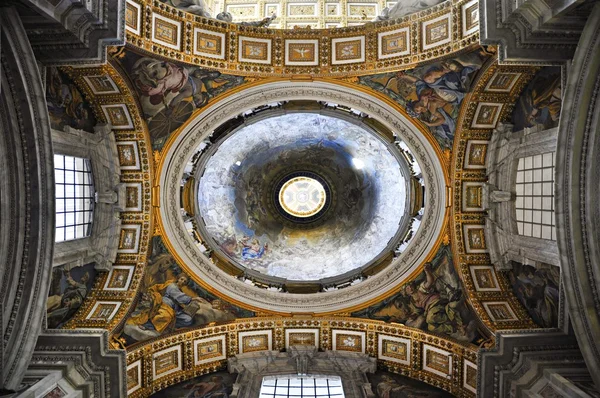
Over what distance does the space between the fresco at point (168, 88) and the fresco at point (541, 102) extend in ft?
24.6

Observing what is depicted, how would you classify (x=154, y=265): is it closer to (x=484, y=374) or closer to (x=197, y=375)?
(x=197, y=375)

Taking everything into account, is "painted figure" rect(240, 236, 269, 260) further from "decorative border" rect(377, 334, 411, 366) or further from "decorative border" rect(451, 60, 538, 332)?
"decorative border" rect(451, 60, 538, 332)

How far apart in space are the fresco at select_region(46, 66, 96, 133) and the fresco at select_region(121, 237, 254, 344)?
382cm

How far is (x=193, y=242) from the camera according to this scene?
1546cm

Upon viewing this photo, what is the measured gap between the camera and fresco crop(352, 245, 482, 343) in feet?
47.9

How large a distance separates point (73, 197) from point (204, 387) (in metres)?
6.32

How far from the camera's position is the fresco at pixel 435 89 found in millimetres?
13344

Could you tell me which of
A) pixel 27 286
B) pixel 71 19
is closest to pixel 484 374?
pixel 27 286

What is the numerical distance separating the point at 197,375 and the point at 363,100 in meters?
9.22

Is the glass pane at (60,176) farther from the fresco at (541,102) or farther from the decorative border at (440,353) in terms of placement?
the fresco at (541,102)

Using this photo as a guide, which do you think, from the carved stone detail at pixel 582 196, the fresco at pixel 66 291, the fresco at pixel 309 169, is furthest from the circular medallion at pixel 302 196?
the carved stone detail at pixel 582 196

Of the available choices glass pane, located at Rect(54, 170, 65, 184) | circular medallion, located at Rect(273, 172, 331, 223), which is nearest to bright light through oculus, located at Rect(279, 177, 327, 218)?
circular medallion, located at Rect(273, 172, 331, 223)

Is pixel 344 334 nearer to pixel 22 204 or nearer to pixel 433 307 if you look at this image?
pixel 433 307

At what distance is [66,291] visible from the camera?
1316cm
